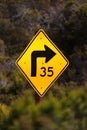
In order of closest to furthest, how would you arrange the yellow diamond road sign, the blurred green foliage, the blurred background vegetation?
1. the blurred green foliage
2. the yellow diamond road sign
3. the blurred background vegetation

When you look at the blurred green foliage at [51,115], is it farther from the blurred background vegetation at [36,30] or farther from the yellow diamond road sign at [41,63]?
A: the blurred background vegetation at [36,30]

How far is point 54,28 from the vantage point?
3209cm

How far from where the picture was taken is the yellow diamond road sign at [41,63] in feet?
34.2

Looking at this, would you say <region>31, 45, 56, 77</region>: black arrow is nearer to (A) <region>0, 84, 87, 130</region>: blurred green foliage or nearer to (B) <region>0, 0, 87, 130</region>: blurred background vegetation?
(A) <region>0, 84, 87, 130</region>: blurred green foliage

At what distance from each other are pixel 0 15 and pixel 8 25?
5.56ft

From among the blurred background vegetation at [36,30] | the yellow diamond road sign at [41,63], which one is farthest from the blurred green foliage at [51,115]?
the blurred background vegetation at [36,30]

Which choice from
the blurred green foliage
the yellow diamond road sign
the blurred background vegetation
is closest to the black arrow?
the yellow diamond road sign

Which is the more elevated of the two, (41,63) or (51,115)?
(51,115)

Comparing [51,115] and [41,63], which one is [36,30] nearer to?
[41,63]

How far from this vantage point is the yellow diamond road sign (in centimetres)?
1043

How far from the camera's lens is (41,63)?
10.4m

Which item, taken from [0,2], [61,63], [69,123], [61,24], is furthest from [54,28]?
[69,123]

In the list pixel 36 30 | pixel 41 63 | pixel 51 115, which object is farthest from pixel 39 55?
pixel 36 30

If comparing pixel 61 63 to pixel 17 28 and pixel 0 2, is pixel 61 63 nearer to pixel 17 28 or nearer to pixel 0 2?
pixel 17 28
